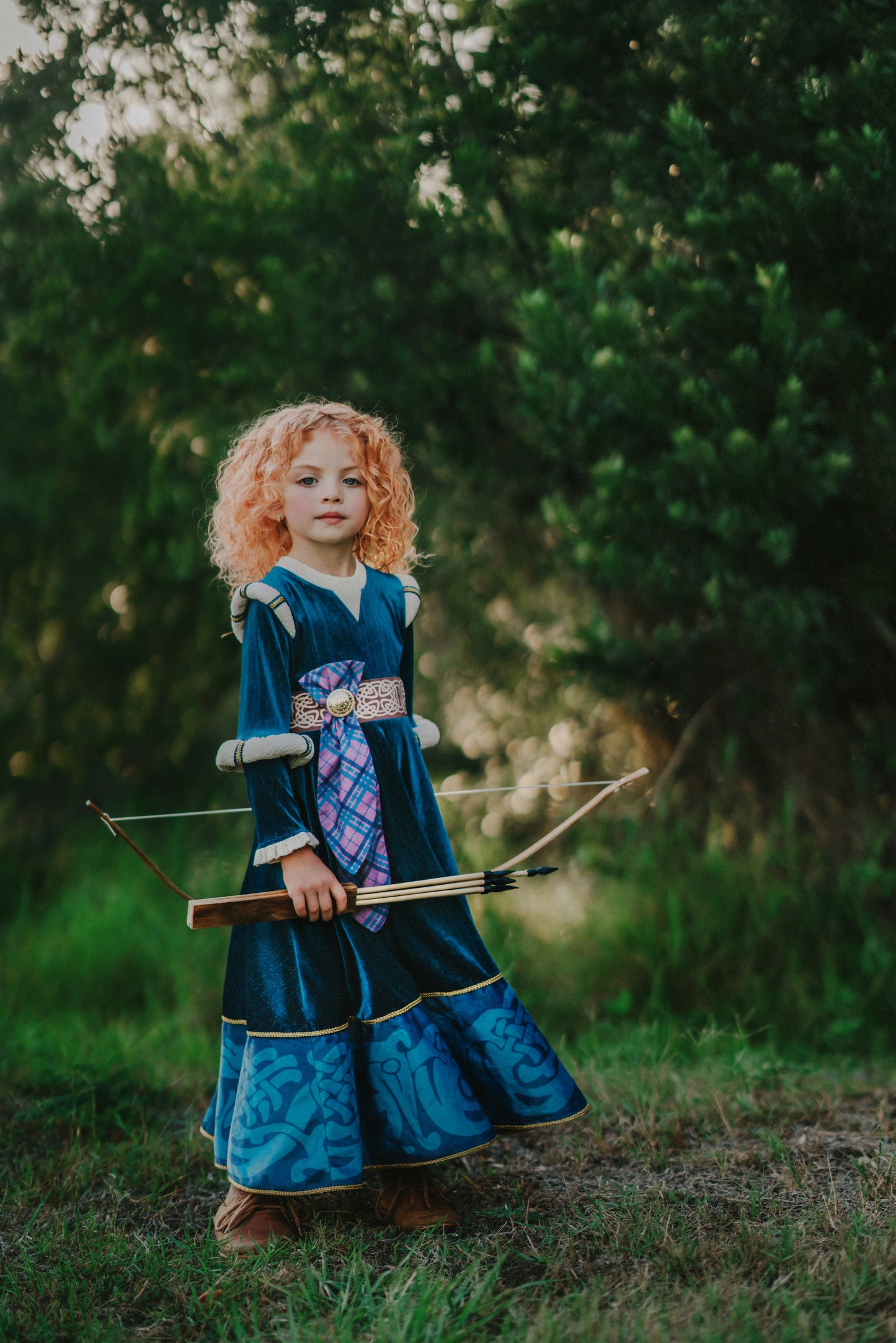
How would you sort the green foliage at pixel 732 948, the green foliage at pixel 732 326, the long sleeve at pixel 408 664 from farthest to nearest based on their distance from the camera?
the green foliage at pixel 732 948 → the green foliage at pixel 732 326 → the long sleeve at pixel 408 664

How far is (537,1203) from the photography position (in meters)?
2.62

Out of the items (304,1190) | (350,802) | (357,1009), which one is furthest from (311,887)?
(304,1190)

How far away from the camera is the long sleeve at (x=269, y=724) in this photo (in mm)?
2344

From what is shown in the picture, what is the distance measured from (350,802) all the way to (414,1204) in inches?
37.1

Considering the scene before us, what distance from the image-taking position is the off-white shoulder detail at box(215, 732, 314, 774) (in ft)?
7.72

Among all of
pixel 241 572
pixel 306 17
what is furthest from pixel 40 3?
pixel 241 572

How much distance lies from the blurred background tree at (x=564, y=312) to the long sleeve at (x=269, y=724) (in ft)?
5.44

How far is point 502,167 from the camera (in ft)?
13.4

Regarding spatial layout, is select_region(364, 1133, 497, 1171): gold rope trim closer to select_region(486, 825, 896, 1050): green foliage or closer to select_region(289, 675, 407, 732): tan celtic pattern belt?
select_region(289, 675, 407, 732): tan celtic pattern belt

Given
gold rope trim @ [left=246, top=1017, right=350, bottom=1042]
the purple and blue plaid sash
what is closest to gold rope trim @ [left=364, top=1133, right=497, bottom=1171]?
gold rope trim @ [left=246, top=1017, right=350, bottom=1042]

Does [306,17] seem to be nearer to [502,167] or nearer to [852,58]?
[502,167]

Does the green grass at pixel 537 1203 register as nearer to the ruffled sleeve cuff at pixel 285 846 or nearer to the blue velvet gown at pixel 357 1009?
the blue velvet gown at pixel 357 1009

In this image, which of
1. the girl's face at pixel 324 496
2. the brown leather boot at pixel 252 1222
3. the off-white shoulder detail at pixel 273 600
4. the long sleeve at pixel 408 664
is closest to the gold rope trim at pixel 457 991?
the brown leather boot at pixel 252 1222

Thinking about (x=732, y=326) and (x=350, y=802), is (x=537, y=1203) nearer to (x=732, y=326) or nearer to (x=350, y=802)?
(x=350, y=802)
